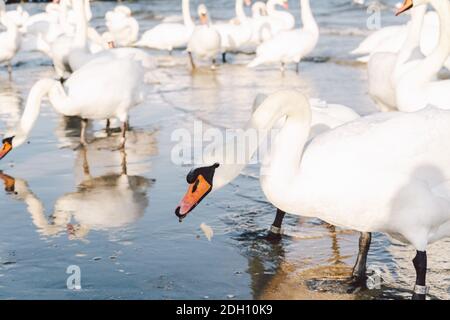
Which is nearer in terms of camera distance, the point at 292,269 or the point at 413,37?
the point at 292,269

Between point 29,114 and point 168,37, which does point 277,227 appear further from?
point 168,37

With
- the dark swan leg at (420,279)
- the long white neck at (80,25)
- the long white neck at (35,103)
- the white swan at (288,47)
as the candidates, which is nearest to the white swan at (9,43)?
the long white neck at (80,25)

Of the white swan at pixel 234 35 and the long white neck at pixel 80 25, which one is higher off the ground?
the long white neck at pixel 80 25

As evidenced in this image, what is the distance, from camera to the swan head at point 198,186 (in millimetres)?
4902

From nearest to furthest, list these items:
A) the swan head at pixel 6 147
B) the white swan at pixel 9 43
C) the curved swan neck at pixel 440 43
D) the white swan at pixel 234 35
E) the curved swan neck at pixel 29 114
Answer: the curved swan neck at pixel 440 43 < the swan head at pixel 6 147 < the curved swan neck at pixel 29 114 < the white swan at pixel 9 43 < the white swan at pixel 234 35

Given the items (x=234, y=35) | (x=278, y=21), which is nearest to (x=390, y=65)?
(x=234, y=35)

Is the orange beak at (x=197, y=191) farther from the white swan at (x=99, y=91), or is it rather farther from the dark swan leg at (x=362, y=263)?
the white swan at (x=99, y=91)

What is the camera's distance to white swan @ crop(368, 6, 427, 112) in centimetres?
957

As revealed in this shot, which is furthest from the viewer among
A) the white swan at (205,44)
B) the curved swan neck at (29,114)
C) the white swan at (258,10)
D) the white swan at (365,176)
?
the white swan at (258,10)

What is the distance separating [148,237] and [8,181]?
234cm

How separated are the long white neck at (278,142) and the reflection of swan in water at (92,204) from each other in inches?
71.5

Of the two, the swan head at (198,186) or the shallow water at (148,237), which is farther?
the shallow water at (148,237)

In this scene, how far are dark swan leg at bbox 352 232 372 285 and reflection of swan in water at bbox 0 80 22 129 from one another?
645cm

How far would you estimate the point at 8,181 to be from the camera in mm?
8117
